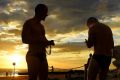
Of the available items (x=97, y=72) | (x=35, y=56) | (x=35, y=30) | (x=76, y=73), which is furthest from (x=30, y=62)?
(x=76, y=73)

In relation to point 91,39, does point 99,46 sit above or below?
below

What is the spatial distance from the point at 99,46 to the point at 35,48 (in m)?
1.80

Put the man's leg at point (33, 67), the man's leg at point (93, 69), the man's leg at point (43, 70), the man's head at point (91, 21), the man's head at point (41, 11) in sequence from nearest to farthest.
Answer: the man's leg at point (33, 67), the man's leg at point (43, 70), the man's head at point (41, 11), the man's leg at point (93, 69), the man's head at point (91, 21)

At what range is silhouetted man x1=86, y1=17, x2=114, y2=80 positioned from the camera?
8.91 m

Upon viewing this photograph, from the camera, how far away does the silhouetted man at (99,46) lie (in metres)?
8.91

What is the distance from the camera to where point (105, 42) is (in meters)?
9.05

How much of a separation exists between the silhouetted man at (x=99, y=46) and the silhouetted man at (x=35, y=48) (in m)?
1.37

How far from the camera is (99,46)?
898 centimetres

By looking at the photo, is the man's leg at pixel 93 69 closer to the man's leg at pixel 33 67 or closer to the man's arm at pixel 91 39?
the man's arm at pixel 91 39

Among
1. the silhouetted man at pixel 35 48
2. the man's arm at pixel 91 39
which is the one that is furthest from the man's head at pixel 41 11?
the man's arm at pixel 91 39

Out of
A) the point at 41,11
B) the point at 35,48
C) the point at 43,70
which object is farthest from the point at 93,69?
the point at 41,11

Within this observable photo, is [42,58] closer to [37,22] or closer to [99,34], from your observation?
[37,22]

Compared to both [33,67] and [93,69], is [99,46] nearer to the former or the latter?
[93,69]

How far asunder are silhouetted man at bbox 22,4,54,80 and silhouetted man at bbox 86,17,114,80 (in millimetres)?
1374
